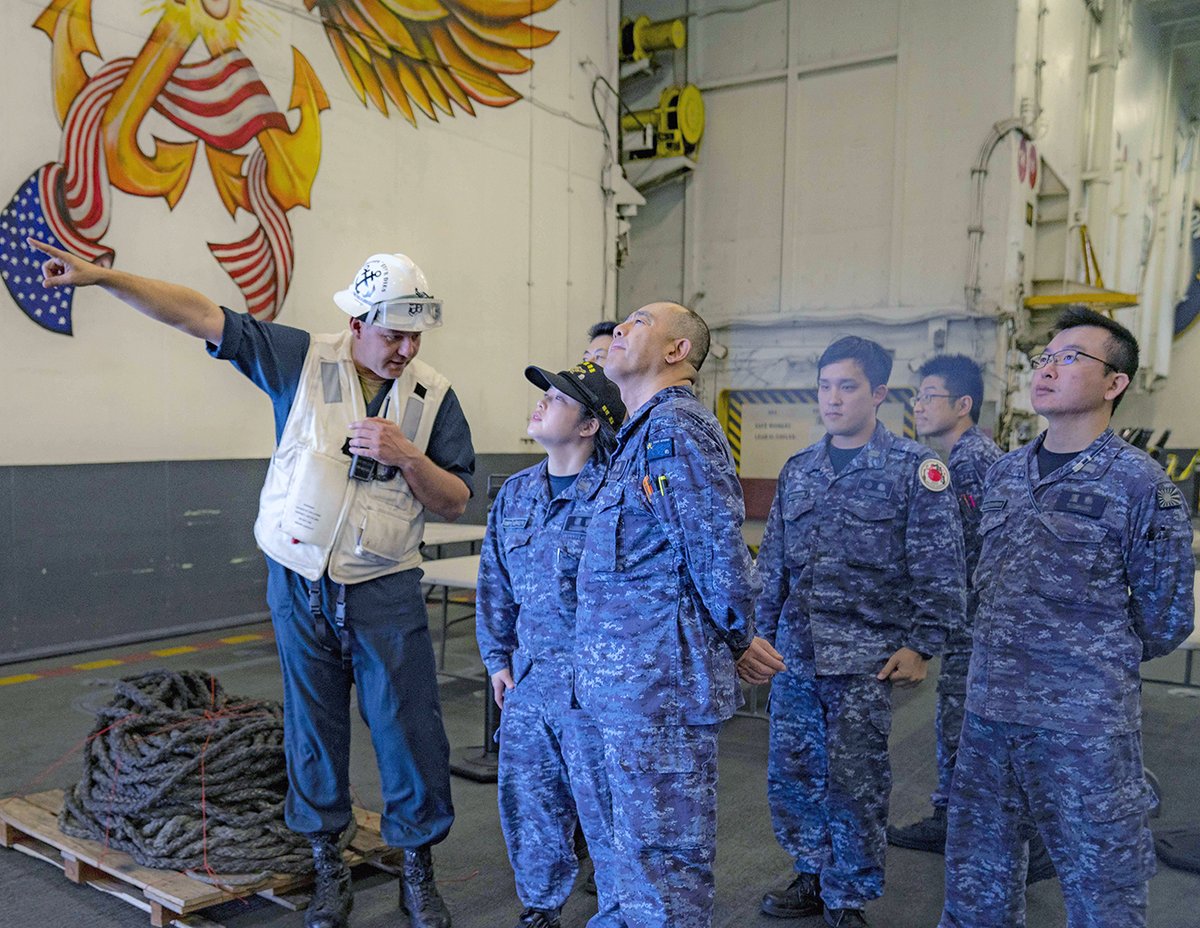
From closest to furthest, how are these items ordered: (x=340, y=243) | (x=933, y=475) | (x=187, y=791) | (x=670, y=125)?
(x=933, y=475)
(x=187, y=791)
(x=340, y=243)
(x=670, y=125)

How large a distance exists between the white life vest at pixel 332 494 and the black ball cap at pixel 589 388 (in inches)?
19.2

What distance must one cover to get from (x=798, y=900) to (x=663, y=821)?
1.24m

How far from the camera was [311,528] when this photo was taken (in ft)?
9.43

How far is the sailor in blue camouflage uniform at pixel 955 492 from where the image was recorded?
12.7 ft

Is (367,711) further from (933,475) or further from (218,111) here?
(218,111)

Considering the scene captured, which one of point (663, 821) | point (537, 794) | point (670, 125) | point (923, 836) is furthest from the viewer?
point (670, 125)

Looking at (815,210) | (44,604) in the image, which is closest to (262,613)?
(44,604)

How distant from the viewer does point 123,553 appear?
6.57m

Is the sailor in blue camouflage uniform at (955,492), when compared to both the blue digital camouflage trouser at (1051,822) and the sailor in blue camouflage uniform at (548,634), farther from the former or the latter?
the sailor in blue camouflage uniform at (548,634)

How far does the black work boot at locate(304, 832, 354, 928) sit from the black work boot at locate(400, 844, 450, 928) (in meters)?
0.19

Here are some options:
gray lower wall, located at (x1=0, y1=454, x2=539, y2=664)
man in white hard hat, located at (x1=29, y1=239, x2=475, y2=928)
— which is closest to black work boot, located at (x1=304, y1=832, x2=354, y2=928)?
man in white hard hat, located at (x1=29, y1=239, x2=475, y2=928)

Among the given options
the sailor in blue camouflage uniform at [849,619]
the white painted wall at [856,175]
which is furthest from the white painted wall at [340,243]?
the sailor in blue camouflage uniform at [849,619]

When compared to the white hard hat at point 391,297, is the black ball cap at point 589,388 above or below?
below

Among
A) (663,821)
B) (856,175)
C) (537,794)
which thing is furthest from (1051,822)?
(856,175)
